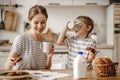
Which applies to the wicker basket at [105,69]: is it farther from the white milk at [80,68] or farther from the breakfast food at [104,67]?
the white milk at [80,68]

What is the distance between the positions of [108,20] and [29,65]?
2.68 meters

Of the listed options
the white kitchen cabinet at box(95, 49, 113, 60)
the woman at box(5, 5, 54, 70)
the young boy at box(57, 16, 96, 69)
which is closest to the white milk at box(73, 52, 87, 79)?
the woman at box(5, 5, 54, 70)

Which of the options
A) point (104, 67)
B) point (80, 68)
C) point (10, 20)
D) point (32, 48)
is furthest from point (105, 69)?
point (10, 20)

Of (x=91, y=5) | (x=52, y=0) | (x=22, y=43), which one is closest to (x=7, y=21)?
(x=52, y=0)

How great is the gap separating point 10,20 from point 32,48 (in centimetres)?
256

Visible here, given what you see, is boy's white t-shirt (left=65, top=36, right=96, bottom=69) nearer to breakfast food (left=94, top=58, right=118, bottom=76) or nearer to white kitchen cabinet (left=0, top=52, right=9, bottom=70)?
breakfast food (left=94, top=58, right=118, bottom=76)

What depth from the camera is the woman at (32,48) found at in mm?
1925

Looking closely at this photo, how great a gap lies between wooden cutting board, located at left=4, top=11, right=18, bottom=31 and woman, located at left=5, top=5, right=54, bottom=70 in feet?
7.99

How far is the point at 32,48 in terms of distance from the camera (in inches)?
77.0

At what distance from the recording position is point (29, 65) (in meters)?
1.95

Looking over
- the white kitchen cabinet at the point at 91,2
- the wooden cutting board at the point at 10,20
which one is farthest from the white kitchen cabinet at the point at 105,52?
the wooden cutting board at the point at 10,20

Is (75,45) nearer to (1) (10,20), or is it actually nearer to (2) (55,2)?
(2) (55,2)

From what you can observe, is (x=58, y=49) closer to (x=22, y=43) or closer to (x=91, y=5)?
(x=91, y=5)

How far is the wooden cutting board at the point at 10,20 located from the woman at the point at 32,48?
2.44 meters
